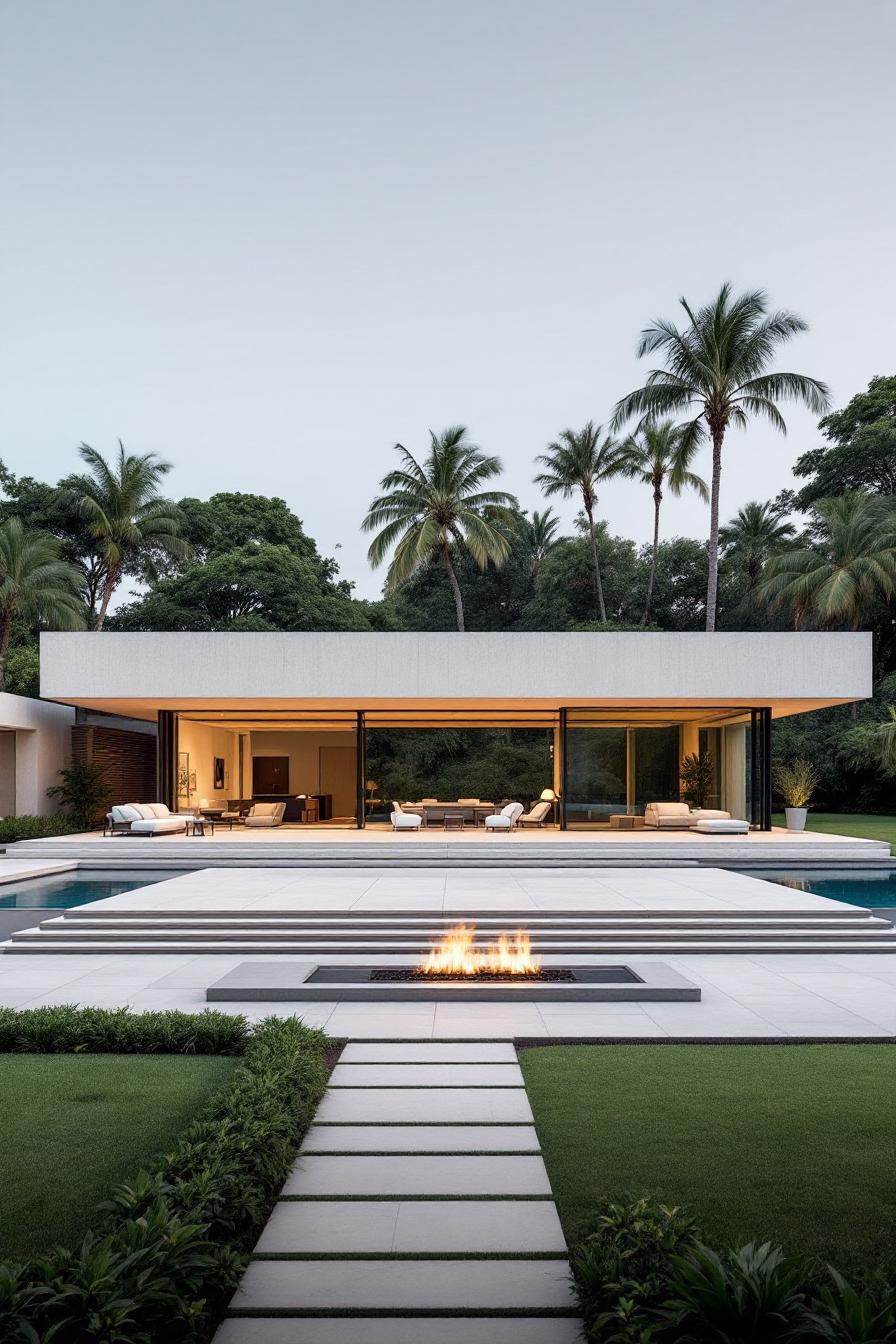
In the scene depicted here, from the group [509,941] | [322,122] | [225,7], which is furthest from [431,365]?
[509,941]

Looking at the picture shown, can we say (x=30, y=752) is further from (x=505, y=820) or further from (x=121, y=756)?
(x=505, y=820)

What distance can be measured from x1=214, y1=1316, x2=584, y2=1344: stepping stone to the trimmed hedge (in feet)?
0.47

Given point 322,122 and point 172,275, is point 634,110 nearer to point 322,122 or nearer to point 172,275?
point 322,122

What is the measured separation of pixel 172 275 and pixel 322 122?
7854 mm

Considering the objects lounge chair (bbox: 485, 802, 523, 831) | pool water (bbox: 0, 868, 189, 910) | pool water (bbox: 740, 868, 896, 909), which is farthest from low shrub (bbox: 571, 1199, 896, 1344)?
lounge chair (bbox: 485, 802, 523, 831)

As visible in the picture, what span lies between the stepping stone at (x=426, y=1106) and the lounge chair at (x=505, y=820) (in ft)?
46.9

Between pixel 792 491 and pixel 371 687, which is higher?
pixel 792 491

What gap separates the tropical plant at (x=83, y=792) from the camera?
22469 millimetres

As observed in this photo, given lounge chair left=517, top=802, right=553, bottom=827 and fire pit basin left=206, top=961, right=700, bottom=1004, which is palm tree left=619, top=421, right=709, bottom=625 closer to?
lounge chair left=517, top=802, right=553, bottom=827

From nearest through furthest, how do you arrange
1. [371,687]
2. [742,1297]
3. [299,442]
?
[742,1297] → [371,687] → [299,442]

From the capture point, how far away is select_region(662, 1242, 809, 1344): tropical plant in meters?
2.34

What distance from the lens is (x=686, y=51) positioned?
1398 centimetres

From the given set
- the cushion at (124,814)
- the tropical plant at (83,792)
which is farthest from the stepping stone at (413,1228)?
the tropical plant at (83,792)

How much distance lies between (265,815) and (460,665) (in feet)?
21.2
